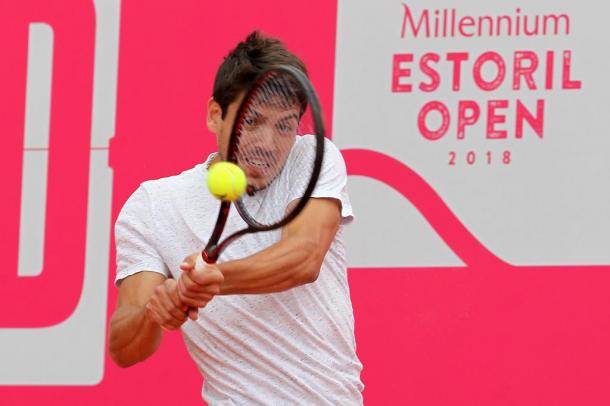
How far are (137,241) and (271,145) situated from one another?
36 centimetres

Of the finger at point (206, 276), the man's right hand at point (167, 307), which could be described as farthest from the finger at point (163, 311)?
the finger at point (206, 276)

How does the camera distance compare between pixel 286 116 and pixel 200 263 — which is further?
pixel 286 116

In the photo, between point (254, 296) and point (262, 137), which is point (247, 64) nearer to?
point (262, 137)

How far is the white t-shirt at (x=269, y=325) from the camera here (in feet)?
8.89

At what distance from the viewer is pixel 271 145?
8.75 feet

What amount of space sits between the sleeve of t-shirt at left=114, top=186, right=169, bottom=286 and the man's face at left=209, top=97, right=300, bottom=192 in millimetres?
253

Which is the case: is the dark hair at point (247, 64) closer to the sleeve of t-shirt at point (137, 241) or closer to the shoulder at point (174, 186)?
the shoulder at point (174, 186)

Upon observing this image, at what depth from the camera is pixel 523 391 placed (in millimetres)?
3352

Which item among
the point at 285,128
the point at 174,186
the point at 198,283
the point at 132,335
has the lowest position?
the point at 132,335

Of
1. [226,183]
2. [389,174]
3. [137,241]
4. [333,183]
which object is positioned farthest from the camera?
[389,174]

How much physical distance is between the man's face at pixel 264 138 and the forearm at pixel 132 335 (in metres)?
0.32

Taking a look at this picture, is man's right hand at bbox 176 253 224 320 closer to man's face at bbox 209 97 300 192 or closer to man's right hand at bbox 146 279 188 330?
man's right hand at bbox 146 279 188 330

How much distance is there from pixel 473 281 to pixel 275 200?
0.83 meters

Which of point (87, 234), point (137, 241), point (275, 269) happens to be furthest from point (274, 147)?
point (87, 234)
